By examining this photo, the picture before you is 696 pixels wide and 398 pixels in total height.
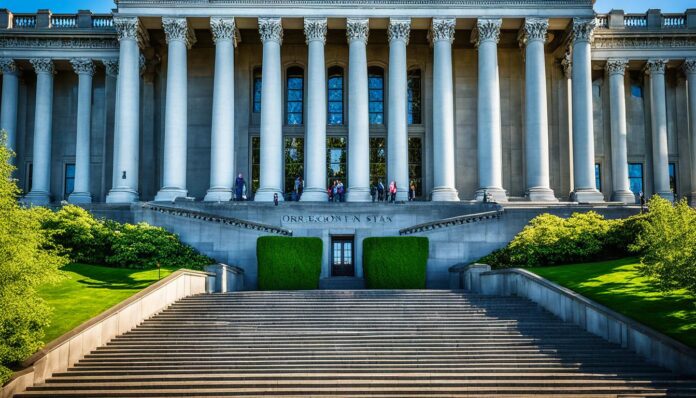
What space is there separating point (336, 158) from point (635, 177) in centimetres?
2285

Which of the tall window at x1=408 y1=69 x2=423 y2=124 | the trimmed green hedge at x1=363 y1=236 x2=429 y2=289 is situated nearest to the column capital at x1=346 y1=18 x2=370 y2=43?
the tall window at x1=408 y1=69 x2=423 y2=124

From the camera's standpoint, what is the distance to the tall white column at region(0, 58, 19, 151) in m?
54.1

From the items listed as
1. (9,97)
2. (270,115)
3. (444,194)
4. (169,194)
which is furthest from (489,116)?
(9,97)

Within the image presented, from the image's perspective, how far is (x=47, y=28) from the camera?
178 feet

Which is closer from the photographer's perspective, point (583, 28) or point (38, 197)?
point (583, 28)

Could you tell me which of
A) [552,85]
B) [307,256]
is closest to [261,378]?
[307,256]

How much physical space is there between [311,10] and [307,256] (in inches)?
782

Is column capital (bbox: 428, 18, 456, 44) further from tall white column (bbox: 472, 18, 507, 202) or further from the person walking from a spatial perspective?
the person walking

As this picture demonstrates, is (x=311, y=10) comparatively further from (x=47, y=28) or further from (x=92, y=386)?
(x=92, y=386)

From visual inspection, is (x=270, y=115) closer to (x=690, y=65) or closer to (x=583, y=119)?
(x=583, y=119)

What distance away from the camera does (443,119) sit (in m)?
48.8

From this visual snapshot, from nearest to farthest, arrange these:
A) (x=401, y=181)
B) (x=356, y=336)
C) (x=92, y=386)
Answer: (x=92, y=386)
(x=356, y=336)
(x=401, y=181)

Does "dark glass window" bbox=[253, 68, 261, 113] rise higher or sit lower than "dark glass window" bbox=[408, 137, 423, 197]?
higher

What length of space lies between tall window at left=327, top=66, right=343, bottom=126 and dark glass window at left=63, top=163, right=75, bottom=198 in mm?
19832
